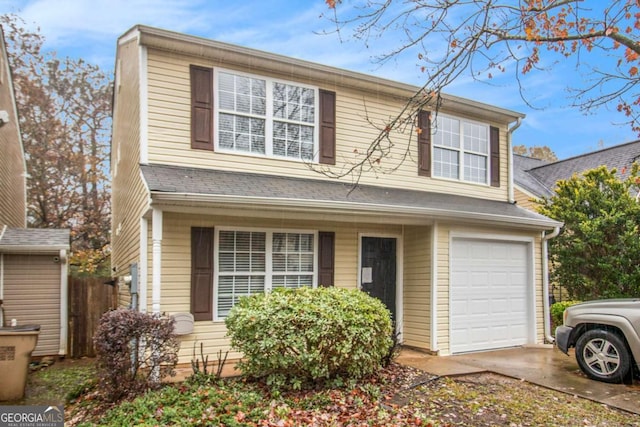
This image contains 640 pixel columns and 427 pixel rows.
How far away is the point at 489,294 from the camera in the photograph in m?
8.71

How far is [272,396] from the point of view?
5211mm

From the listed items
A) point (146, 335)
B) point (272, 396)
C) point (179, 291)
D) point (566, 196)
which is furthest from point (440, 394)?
point (566, 196)

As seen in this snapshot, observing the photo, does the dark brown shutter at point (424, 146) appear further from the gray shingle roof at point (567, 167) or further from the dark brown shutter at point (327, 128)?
the gray shingle roof at point (567, 167)

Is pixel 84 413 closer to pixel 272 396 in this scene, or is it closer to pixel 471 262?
pixel 272 396

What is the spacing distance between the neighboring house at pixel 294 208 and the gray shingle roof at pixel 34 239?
1216 mm

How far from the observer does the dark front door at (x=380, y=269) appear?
27.9ft

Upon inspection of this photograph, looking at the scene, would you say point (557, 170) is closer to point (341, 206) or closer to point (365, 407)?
point (341, 206)

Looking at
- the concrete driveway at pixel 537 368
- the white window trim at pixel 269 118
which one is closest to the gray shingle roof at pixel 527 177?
the concrete driveway at pixel 537 368

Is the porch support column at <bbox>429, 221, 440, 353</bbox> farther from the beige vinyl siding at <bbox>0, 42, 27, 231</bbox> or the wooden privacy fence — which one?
the beige vinyl siding at <bbox>0, 42, 27, 231</bbox>

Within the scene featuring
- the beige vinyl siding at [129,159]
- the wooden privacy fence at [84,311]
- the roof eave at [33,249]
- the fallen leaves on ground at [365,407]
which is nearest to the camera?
the fallen leaves on ground at [365,407]

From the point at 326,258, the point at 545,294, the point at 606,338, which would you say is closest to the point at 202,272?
the point at 326,258

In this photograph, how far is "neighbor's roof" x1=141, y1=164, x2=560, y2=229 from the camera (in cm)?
634

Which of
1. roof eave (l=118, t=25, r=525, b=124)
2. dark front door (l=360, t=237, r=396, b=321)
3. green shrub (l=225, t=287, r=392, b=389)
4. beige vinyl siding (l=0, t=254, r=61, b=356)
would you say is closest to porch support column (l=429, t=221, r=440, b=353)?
dark front door (l=360, t=237, r=396, b=321)

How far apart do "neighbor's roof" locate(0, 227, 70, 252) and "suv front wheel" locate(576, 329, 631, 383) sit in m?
8.67
